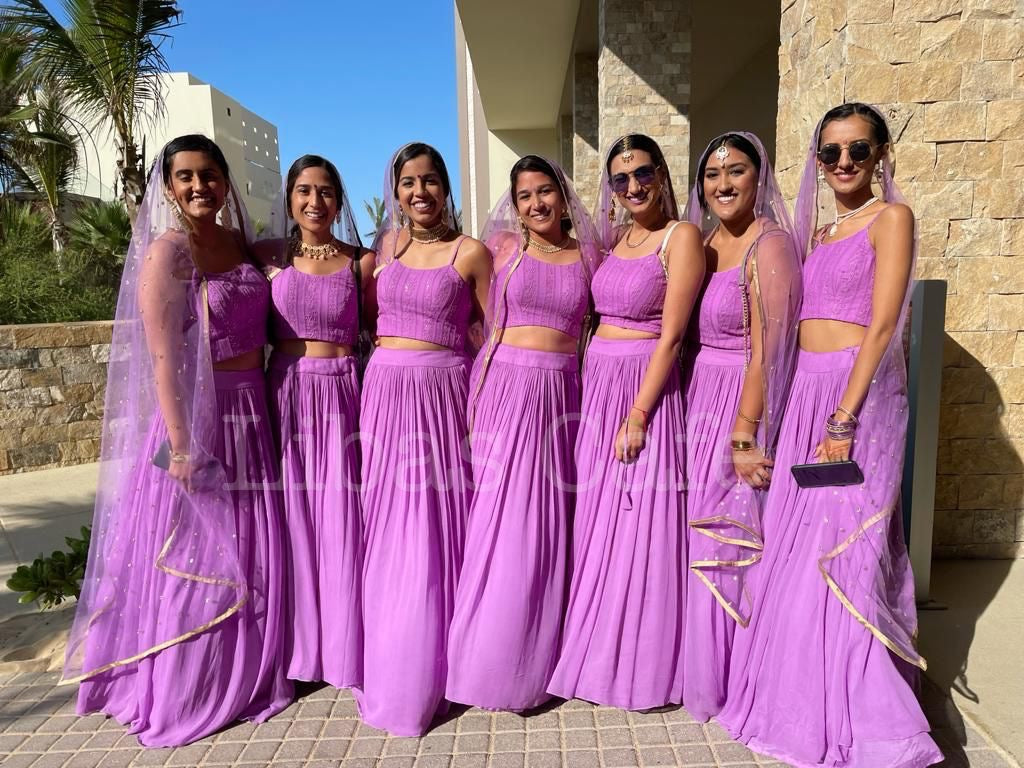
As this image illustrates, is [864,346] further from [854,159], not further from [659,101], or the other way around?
[659,101]

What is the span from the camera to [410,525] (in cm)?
255

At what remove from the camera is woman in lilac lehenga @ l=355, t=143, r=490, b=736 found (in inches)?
98.0

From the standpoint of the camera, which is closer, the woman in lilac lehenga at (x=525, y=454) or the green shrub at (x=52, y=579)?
the woman in lilac lehenga at (x=525, y=454)

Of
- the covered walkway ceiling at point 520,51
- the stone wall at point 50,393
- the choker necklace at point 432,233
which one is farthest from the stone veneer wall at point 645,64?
the stone wall at point 50,393

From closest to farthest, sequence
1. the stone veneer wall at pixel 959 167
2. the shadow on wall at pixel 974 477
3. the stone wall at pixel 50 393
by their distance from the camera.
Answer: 1. the stone veneer wall at pixel 959 167
2. the shadow on wall at pixel 974 477
3. the stone wall at pixel 50 393

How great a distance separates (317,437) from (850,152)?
6.74 ft

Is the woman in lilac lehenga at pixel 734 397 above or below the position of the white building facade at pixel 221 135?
below

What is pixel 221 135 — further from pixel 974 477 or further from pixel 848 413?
pixel 848 413

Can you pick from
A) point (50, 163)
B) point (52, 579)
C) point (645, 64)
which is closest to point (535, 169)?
point (52, 579)

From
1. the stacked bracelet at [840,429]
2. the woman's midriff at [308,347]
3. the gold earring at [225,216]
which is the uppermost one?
the gold earring at [225,216]

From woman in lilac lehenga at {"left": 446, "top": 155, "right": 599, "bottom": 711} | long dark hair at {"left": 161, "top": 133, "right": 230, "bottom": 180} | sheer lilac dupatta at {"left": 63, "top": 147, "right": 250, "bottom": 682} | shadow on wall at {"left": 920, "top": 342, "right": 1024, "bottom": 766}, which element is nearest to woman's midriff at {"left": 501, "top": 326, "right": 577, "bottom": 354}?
woman in lilac lehenga at {"left": 446, "top": 155, "right": 599, "bottom": 711}

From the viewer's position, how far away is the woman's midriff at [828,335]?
2232 millimetres

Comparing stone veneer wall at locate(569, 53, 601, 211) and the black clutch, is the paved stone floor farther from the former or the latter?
stone veneer wall at locate(569, 53, 601, 211)

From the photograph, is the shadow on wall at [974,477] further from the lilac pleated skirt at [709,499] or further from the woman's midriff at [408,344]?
the woman's midriff at [408,344]
